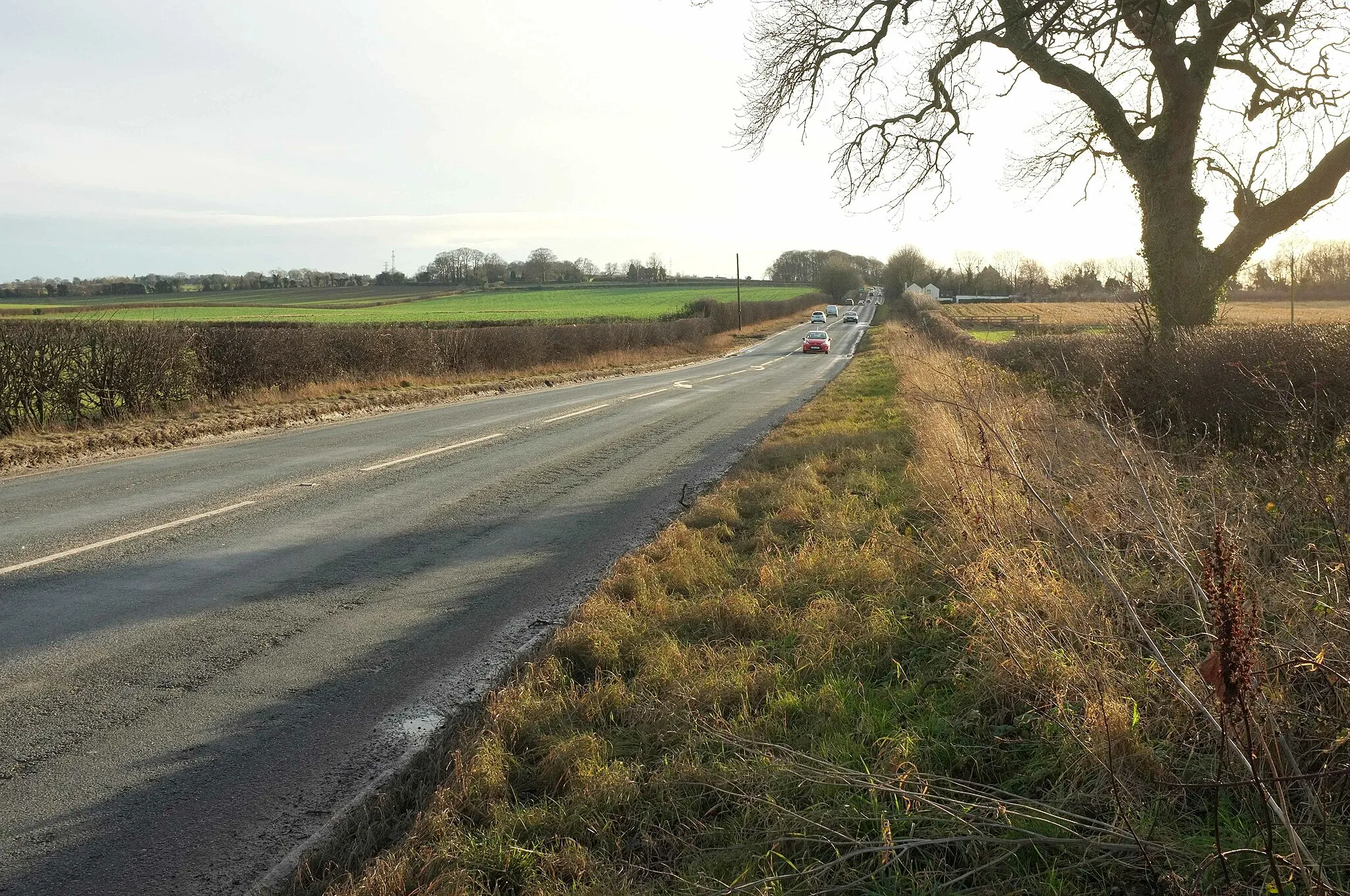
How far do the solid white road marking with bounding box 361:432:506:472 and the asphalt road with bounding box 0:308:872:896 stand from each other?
78 mm

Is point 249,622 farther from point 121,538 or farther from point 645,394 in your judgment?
point 645,394

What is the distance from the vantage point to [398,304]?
252 feet

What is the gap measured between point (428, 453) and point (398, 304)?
69.2 m

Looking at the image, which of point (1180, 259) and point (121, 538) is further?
point (1180, 259)

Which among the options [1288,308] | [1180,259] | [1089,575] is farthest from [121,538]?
[1288,308]

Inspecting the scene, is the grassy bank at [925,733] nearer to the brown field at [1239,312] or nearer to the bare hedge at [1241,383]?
the bare hedge at [1241,383]

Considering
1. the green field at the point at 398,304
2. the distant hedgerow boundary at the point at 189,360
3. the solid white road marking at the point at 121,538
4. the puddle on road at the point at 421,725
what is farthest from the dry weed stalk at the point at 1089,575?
the green field at the point at 398,304

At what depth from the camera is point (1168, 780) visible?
2941mm

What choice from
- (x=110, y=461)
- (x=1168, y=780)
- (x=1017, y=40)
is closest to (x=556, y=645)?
(x=1168, y=780)

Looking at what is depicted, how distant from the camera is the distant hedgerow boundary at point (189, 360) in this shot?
12.8 metres

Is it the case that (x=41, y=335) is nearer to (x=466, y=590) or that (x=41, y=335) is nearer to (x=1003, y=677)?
(x=466, y=590)

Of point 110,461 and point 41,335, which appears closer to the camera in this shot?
point 110,461

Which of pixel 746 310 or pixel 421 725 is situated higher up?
pixel 746 310

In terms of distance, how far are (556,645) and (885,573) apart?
234 centimetres
